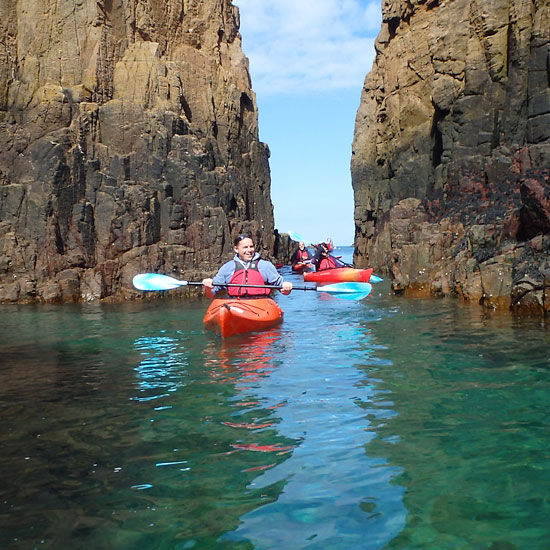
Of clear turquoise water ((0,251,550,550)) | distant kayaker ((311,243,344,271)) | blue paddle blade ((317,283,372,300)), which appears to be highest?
distant kayaker ((311,243,344,271))

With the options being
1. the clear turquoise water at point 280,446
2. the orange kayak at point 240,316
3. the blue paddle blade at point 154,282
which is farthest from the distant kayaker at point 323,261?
the clear turquoise water at point 280,446

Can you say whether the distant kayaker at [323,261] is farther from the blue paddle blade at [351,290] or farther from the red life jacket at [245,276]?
the red life jacket at [245,276]

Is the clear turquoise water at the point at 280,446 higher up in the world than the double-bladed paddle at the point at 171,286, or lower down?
lower down

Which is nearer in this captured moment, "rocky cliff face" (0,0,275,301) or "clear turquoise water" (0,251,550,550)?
"clear turquoise water" (0,251,550,550)

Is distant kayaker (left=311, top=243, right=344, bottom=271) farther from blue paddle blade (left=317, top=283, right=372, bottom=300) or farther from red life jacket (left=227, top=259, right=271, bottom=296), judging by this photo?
red life jacket (left=227, top=259, right=271, bottom=296)

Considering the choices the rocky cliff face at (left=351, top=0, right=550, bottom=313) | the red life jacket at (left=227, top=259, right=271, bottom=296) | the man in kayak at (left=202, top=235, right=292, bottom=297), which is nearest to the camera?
the man in kayak at (left=202, top=235, right=292, bottom=297)

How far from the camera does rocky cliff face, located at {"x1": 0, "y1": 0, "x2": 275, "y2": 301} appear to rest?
20.4m

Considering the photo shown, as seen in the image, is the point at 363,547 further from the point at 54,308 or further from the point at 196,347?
the point at 54,308

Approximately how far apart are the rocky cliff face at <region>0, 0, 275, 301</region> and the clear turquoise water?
12057mm

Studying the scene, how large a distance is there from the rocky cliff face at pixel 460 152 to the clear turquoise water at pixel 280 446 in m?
5.54

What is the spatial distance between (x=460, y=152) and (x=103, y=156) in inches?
606

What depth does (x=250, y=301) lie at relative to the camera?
10.7 metres

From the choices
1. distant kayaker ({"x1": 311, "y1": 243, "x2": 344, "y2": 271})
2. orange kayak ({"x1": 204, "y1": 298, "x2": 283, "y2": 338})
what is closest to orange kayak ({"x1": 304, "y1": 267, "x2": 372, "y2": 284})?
distant kayaker ({"x1": 311, "y1": 243, "x2": 344, "y2": 271})

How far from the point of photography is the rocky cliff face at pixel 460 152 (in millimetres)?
14352
